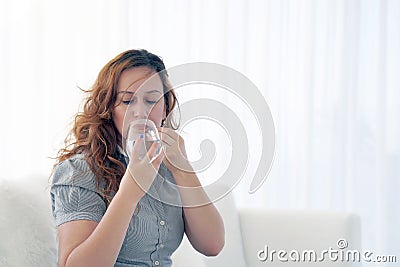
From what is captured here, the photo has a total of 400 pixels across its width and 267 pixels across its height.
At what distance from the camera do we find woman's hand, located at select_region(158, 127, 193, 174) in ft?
4.38

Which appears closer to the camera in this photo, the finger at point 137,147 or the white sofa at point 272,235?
the finger at point 137,147

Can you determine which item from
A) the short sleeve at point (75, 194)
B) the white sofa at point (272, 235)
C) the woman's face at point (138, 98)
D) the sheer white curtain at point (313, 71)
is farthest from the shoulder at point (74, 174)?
the sheer white curtain at point (313, 71)

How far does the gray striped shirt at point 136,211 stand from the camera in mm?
1356

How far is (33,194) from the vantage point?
1.54 metres

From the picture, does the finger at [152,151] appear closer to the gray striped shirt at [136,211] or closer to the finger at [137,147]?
the finger at [137,147]

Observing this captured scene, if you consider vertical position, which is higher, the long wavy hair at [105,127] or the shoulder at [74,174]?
the long wavy hair at [105,127]

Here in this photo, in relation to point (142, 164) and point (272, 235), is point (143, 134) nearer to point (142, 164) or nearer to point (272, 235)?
point (142, 164)

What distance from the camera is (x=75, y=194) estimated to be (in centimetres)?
136

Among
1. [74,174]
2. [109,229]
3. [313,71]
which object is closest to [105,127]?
[74,174]

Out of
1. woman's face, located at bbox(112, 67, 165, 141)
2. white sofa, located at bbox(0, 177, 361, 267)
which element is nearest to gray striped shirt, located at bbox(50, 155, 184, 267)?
woman's face, located at bbox(112, 67, 165, 141)

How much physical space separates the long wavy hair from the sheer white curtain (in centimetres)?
125

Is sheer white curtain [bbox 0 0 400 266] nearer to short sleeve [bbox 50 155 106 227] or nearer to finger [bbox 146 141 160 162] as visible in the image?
short sleeve [bbox 50 155 106 227]

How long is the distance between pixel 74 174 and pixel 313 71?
1.55 m

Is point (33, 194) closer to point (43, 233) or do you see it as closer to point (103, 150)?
point (43, 233)
